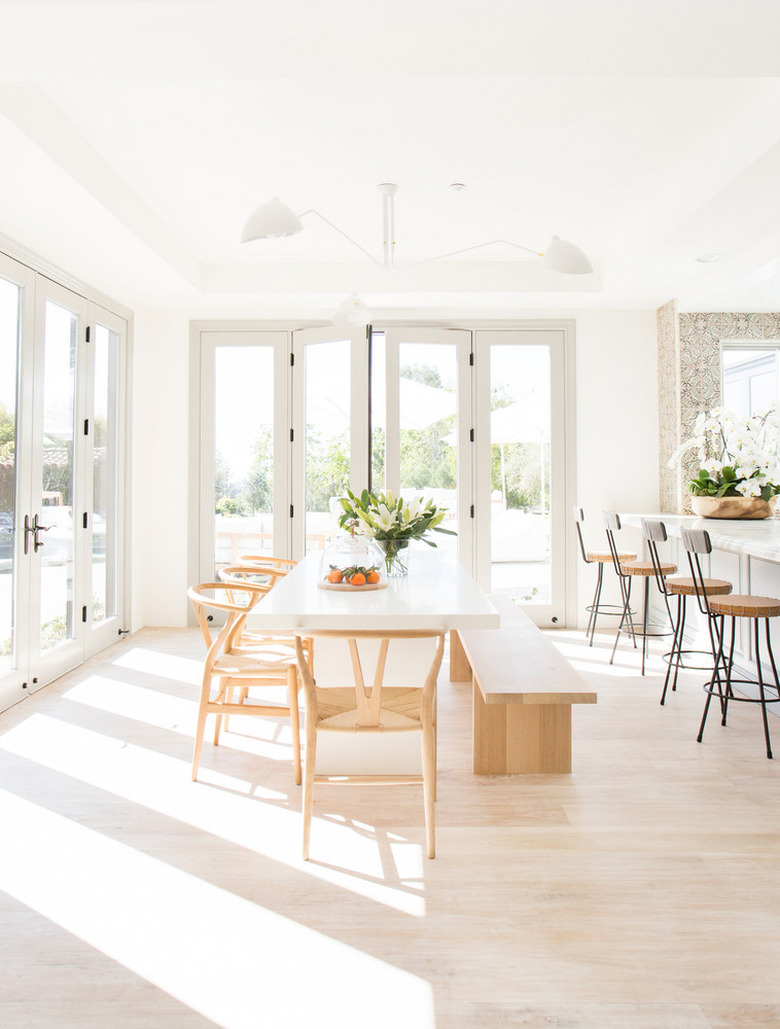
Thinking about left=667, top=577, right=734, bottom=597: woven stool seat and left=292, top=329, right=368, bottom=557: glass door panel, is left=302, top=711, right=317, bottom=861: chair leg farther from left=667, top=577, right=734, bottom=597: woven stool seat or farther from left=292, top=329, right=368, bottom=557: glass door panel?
left=292, top=329, right=368, bottom=557: glass door panel

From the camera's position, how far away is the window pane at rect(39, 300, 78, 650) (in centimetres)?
430

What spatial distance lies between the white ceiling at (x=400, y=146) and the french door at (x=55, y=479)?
428mm

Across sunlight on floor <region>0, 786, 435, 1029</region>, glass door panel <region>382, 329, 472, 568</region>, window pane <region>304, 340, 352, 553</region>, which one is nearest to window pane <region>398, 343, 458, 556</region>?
glass door panel <region>382, 329, 472, 568</region>

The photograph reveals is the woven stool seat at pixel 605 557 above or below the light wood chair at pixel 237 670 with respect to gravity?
above

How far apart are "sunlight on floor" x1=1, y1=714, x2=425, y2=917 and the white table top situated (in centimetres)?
76

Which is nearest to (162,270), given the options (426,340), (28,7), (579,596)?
(426,340)

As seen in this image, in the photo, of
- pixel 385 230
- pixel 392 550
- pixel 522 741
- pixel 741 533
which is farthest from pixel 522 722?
pixel 385 230

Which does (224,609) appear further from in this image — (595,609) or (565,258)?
(595,609)

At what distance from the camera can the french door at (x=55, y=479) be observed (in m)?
3.90

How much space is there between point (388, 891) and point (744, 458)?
3.55 metres

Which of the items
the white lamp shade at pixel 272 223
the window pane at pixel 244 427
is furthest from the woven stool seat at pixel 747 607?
the window pane at pixel 244 427

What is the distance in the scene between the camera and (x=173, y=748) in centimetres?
325

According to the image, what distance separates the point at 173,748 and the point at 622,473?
4.27m

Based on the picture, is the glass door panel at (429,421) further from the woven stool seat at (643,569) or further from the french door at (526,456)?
the woven stool seat at (643,569)
